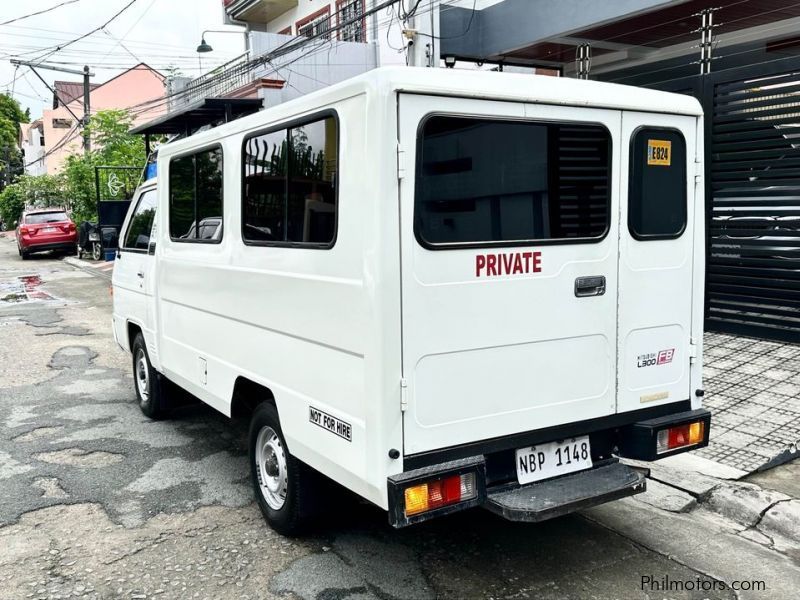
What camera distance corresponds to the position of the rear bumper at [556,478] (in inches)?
126

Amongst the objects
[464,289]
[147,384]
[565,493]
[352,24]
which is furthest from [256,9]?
[565,493]

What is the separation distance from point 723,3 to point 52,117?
5751cm

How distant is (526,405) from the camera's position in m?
3.51

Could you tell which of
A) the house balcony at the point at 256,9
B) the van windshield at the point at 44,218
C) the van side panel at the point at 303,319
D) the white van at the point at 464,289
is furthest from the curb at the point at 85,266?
the white van at the point at 464,289

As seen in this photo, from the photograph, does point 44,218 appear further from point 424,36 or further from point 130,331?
point 130,331

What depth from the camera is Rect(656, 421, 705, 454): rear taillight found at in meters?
3.91

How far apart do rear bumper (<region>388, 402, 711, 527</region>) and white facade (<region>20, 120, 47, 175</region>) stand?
62.5 meters

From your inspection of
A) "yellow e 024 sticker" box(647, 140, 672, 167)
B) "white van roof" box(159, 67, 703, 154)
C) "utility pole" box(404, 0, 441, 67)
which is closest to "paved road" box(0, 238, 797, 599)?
"yellow e 024 sticker" box(647, 140, 672, 167)

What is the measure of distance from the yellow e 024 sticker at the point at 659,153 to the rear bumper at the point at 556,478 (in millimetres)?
1317

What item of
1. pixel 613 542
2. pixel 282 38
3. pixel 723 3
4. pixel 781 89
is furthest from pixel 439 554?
pixel 282 38

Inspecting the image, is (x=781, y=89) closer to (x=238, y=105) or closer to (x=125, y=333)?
(x=238, y=105)

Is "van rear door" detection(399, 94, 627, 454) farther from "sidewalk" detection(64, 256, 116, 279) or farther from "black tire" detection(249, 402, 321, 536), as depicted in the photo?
"sidewalk" detection(64, 256, 116, 279)

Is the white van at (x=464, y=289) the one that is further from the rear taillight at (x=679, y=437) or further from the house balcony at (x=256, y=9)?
the house balcony at (x=256, y=9)

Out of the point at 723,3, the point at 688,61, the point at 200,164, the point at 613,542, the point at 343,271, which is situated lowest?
the point at 613,542
